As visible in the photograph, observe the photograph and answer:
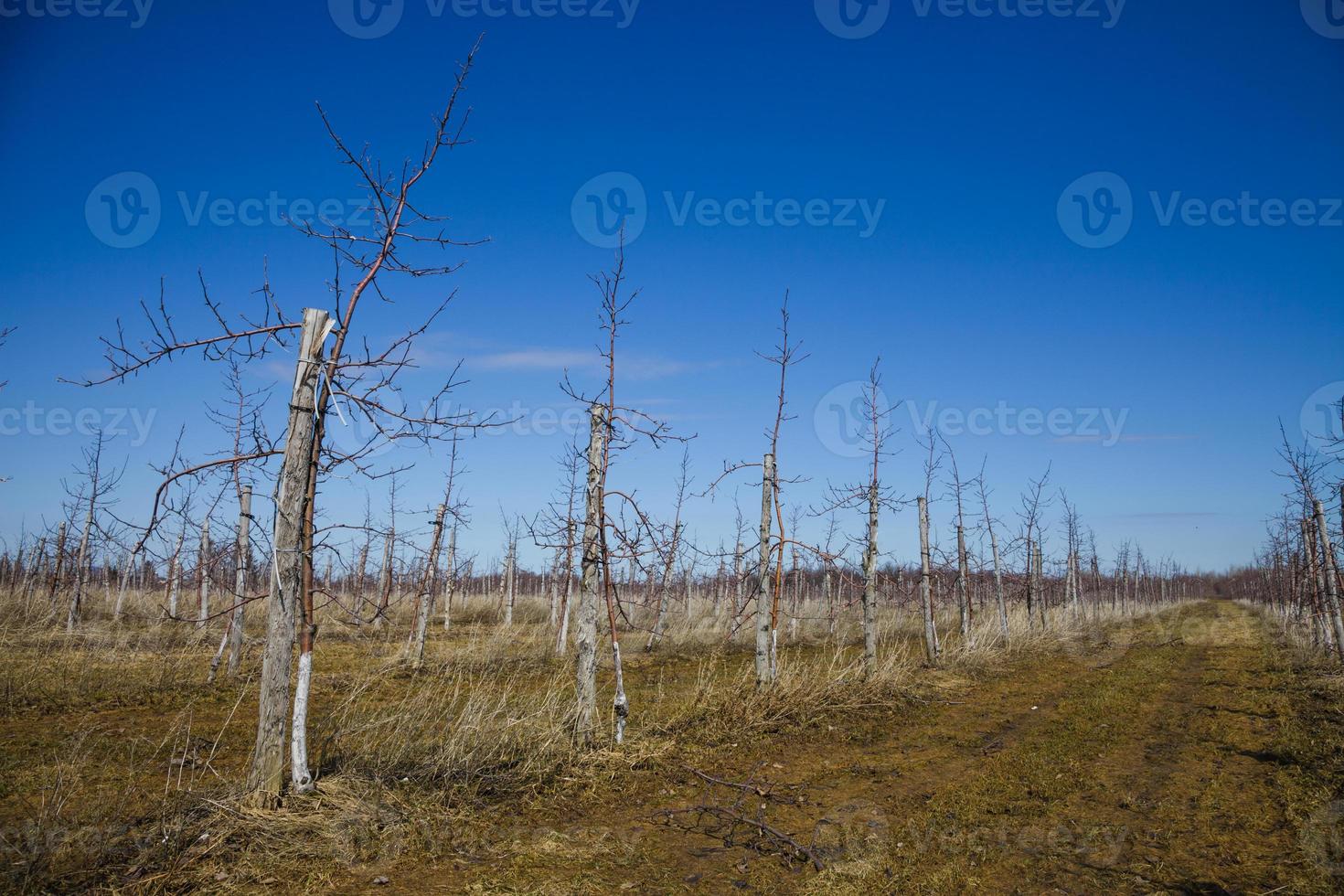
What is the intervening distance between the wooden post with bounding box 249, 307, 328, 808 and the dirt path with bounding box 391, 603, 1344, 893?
1.17 m

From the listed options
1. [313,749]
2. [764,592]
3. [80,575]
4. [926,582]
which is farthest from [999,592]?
[80,575]

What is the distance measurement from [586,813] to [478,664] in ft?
30.9

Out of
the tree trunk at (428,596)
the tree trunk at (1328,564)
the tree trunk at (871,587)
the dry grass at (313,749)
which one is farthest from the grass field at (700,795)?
the tree trunk at (1328,564)

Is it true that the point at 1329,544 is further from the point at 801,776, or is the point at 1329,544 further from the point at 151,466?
the point at 151,466

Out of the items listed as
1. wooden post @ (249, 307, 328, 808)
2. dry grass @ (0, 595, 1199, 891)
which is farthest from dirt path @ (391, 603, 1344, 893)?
wooden post @ (249, 307, 328, 808)

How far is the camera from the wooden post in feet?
15.2

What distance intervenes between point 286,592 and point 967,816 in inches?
222

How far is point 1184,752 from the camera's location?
7.95 m

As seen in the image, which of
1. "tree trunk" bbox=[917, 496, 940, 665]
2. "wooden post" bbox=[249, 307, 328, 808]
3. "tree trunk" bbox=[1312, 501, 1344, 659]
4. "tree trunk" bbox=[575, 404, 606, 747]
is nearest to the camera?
"wooden post" bbox=[249, 307, 328, 808]

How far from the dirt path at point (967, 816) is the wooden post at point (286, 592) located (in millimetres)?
1172

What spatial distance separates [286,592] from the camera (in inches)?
186

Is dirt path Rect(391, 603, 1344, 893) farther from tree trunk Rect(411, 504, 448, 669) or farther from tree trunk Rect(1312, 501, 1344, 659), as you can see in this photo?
tree trunk Rect(411, 504, 448, 669)

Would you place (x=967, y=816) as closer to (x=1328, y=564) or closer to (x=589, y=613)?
(x=589, y=613)

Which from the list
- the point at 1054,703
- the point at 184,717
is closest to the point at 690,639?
the point at 1054,703
